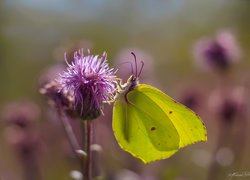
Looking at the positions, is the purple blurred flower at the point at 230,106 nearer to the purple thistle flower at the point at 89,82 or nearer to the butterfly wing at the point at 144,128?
the butterfly wing at the point at 144,128

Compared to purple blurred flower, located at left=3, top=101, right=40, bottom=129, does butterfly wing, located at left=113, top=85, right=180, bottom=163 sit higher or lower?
higher

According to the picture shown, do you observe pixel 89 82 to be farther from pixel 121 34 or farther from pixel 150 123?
pixel 121 34

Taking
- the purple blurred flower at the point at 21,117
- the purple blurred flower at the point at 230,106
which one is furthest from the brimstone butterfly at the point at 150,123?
the purple blurred flower at the point at 21,117

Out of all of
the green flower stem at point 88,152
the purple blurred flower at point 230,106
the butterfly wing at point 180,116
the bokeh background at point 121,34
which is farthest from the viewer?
the bokeh background at point 121,34

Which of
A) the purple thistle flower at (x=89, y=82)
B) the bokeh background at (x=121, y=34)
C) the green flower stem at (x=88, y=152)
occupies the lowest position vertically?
the bokeh background at (x=121, y=34)

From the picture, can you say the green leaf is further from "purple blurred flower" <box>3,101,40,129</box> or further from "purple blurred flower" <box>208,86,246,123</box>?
"purple blurred flower" <box>3,101,40,129</box>

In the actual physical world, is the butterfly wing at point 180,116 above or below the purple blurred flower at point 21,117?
above

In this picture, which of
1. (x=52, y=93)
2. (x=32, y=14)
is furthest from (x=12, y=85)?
(x=52, y=93)

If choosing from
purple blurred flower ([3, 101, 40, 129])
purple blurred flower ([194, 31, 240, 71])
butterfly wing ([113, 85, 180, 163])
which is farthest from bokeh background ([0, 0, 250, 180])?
butterfly wing ([113, 85, 180, 163])
